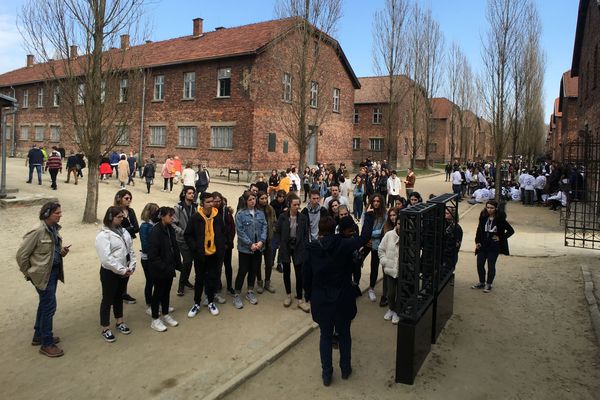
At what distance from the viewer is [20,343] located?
5320mm

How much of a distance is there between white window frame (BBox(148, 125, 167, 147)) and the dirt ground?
Answer: 20.2 metres

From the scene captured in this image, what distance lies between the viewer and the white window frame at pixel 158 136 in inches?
1088

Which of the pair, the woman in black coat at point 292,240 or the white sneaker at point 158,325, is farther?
the woman in black coat at point 292,240

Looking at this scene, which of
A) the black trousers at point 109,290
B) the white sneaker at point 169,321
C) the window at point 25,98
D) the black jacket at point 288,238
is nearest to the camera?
the black trousers at point 109,290

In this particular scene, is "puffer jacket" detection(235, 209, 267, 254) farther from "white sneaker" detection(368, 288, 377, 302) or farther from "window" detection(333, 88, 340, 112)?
"window" detection(333, 88, 340, 112)

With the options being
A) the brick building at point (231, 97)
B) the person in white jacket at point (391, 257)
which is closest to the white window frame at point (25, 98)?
the brick building at point (231, 97)

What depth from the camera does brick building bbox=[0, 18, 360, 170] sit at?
78.7 feet

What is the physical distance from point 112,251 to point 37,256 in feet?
2.54

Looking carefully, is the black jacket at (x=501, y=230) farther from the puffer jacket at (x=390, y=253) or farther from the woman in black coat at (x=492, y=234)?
the puffer jacket at (x=390, y=253)

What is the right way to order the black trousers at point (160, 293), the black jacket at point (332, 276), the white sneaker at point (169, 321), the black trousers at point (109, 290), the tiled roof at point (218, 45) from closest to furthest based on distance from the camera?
the black jacket at point (332, 276) → the black trousers at point (109, 290) → the black trousers at point (160, 293) → the white sneaker at point (169, 321) → the tiled roof at point (218, 45)

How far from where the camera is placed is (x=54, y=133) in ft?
114

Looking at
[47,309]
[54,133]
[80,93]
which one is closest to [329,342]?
[47,309]

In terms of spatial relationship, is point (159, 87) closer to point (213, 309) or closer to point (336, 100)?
point (336, 100)

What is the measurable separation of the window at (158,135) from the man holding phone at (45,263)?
77.2 ft
